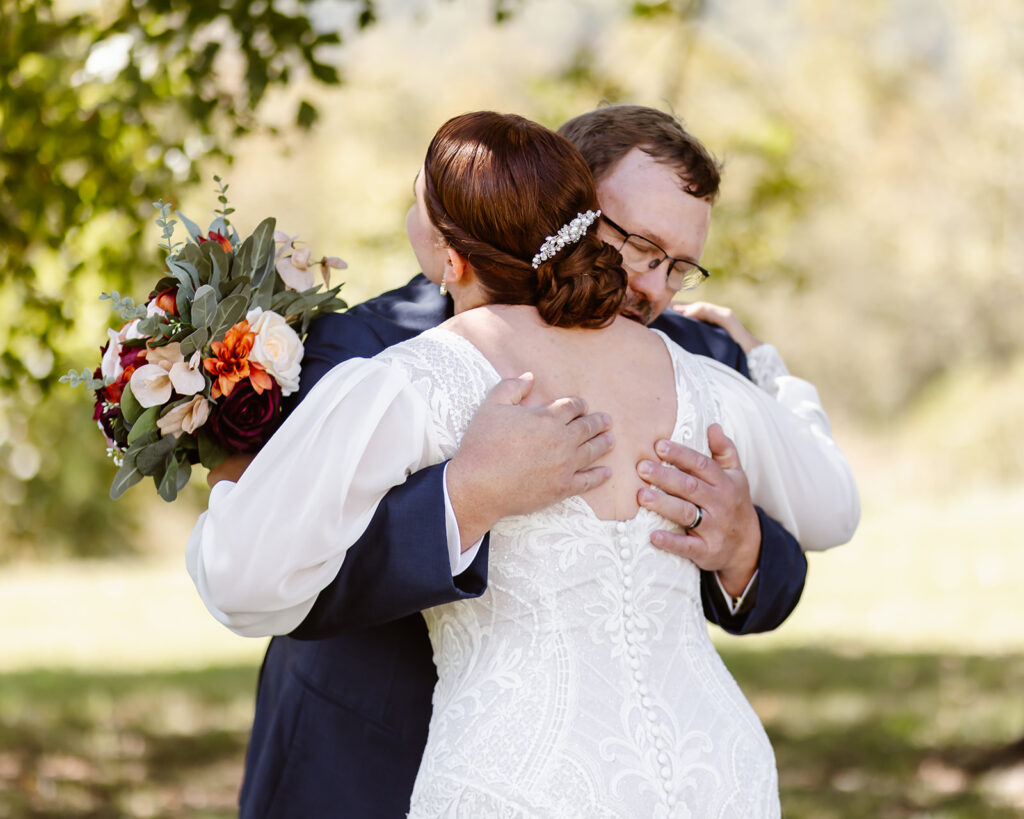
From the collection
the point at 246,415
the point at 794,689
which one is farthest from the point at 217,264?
the point at 794,689

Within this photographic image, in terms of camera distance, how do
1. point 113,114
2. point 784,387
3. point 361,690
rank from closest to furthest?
1. point 361,690
2. point 784,387
3. point 113,114

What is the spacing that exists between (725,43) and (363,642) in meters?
14.0

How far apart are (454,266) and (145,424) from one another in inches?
29.2

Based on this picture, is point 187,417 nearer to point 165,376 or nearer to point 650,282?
point 165,376

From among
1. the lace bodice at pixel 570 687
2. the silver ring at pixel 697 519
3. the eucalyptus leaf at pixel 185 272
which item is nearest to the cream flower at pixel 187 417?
the eucalyptus leaf at pixel 185 272

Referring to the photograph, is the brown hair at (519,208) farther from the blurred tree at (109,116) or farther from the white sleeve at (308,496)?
the blurred tree at (109,116)

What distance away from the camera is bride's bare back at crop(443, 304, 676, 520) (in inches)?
84.9

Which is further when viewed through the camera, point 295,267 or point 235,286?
point 295,267

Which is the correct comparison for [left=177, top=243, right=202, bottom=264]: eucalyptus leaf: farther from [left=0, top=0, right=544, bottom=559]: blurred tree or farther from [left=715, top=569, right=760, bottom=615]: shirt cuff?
[left=0, top=0, right=544, bottom=559]: blurred tree

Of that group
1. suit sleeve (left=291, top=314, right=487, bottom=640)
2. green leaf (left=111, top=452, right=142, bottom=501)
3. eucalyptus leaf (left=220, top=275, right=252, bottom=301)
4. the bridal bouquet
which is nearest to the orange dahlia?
the bridal bouquet

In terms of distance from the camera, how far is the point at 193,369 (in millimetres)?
2383

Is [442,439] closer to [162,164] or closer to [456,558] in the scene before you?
[456,558]

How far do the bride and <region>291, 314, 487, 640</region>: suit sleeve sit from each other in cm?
4

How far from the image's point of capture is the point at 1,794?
6137mm
